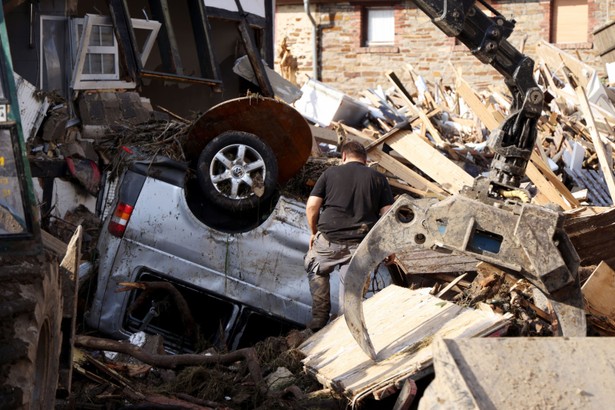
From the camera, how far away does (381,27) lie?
2992 cm

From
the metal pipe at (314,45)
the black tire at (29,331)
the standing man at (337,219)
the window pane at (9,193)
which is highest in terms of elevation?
the window pane at (9,193)

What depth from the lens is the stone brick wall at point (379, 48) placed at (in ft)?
94.3

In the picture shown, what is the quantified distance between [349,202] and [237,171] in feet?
3.59

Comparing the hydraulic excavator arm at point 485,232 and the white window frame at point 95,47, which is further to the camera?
the white window frame at point 95,47

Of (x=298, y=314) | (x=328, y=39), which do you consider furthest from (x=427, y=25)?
(x=298, y=314)

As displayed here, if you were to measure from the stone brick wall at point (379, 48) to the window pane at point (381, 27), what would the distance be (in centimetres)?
33

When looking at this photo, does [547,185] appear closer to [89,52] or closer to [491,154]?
[491,154]

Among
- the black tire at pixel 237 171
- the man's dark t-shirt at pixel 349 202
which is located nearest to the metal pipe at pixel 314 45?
the black tire at pixel 237 171

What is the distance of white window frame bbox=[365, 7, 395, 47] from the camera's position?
97.9 feet

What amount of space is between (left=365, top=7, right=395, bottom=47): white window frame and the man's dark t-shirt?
21.2 metres

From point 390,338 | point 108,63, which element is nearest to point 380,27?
point 108,63

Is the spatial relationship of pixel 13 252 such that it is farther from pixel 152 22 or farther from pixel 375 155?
pixel 152 22

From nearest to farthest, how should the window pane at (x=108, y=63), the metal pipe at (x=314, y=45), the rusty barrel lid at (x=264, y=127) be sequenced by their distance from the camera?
1. the rusty barrel lid at (x=264, y=127)
2. the window pane at (x=108, y=63)
3. the metal pipe at (x=314, y=45)

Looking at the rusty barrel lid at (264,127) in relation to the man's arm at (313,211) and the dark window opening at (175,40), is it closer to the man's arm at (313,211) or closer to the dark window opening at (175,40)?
the man's arm at (313,211)
